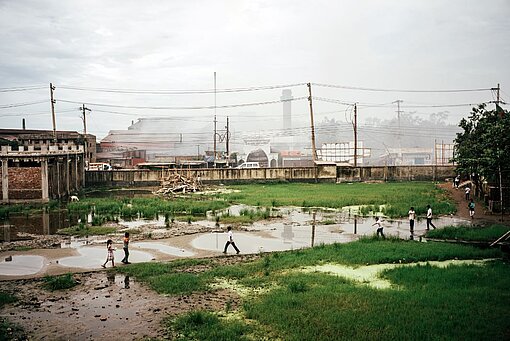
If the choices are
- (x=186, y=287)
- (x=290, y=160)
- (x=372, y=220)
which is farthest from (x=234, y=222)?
(x=290, y=160)

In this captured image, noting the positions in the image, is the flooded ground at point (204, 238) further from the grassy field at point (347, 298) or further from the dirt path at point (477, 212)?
the grassy field at point (347, 298)

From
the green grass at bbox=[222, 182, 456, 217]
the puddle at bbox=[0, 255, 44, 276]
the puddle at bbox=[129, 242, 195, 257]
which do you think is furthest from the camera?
the green grass at bbox=[222, 182, 456, 217]

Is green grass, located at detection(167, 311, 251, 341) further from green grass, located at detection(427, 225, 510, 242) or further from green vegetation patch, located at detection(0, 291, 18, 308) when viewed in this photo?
green grass, located at detection(427, 225, 510, 242)

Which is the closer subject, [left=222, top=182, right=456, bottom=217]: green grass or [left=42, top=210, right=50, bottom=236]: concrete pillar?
[left=42, top=210, right=50, bottom=236]: concrete pillar

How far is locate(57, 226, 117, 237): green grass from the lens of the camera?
28.1 metres

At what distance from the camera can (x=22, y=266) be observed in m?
20.7

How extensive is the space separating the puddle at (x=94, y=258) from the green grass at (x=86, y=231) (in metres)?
3.99

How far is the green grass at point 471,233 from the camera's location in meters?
23.4

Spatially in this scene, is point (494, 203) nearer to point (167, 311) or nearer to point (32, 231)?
point (167, 311)

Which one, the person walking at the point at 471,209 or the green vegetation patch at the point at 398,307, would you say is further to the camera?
the person walking at the point at 471,209

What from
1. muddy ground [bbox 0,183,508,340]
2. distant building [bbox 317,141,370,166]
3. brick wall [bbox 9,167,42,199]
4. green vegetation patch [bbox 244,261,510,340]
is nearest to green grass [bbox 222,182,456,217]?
green vegetation patch [bbox 244,261,510,340]

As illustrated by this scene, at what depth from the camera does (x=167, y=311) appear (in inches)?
563

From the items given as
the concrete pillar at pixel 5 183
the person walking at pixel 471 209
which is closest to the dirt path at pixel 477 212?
the person walking at pixel 471 209

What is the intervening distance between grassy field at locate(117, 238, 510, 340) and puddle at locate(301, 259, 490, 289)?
287 mm
